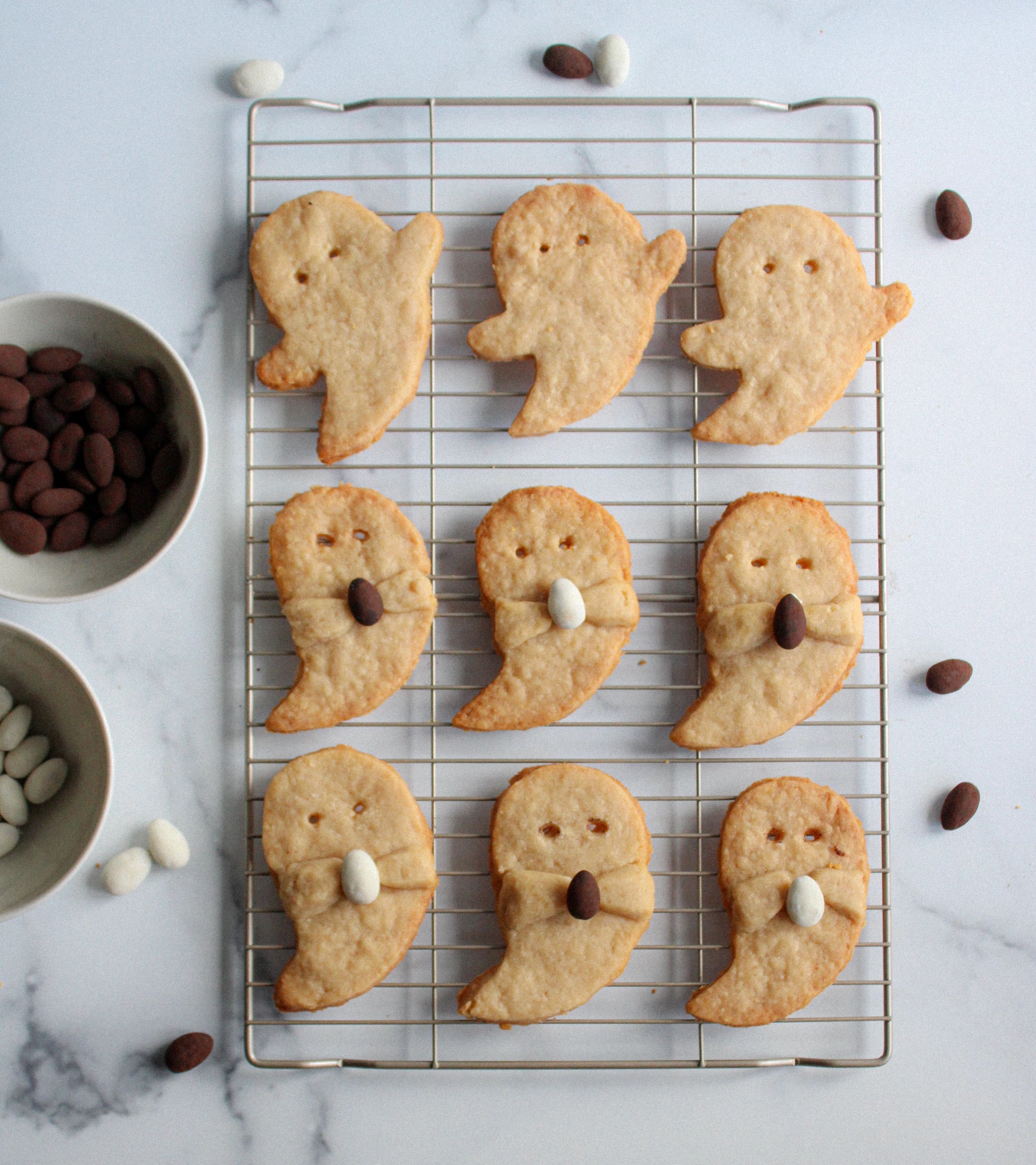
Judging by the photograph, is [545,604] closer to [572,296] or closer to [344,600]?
[344,600]

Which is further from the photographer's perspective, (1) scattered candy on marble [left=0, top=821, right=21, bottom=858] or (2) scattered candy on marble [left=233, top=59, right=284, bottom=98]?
(2) scattered candy on marble [left=233, top=59, right=284, bottom=98]

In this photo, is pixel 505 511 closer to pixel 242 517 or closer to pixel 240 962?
pixel 242 517

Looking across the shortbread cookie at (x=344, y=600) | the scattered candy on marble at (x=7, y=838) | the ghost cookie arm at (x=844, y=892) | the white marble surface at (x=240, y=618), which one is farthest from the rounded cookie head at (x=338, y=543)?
the ghost cookie arm at (x=844, y=892)

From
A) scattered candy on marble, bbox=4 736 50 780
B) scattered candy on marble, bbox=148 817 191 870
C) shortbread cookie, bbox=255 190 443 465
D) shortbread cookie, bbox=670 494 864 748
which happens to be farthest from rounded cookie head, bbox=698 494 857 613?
scattered candy on marble, bbox=4 736 50 780

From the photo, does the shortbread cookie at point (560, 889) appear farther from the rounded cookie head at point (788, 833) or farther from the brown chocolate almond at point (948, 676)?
the brown chocolate almond at point (948, 676)

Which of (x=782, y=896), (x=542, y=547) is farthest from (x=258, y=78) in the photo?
(x=782, y=896)

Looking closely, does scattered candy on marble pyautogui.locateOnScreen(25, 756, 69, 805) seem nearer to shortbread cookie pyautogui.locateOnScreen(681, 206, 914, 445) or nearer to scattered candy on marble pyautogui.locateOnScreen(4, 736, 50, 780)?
scattered candy on marble pyautogui.locateOnScreen(4, 736, 50, 780)
